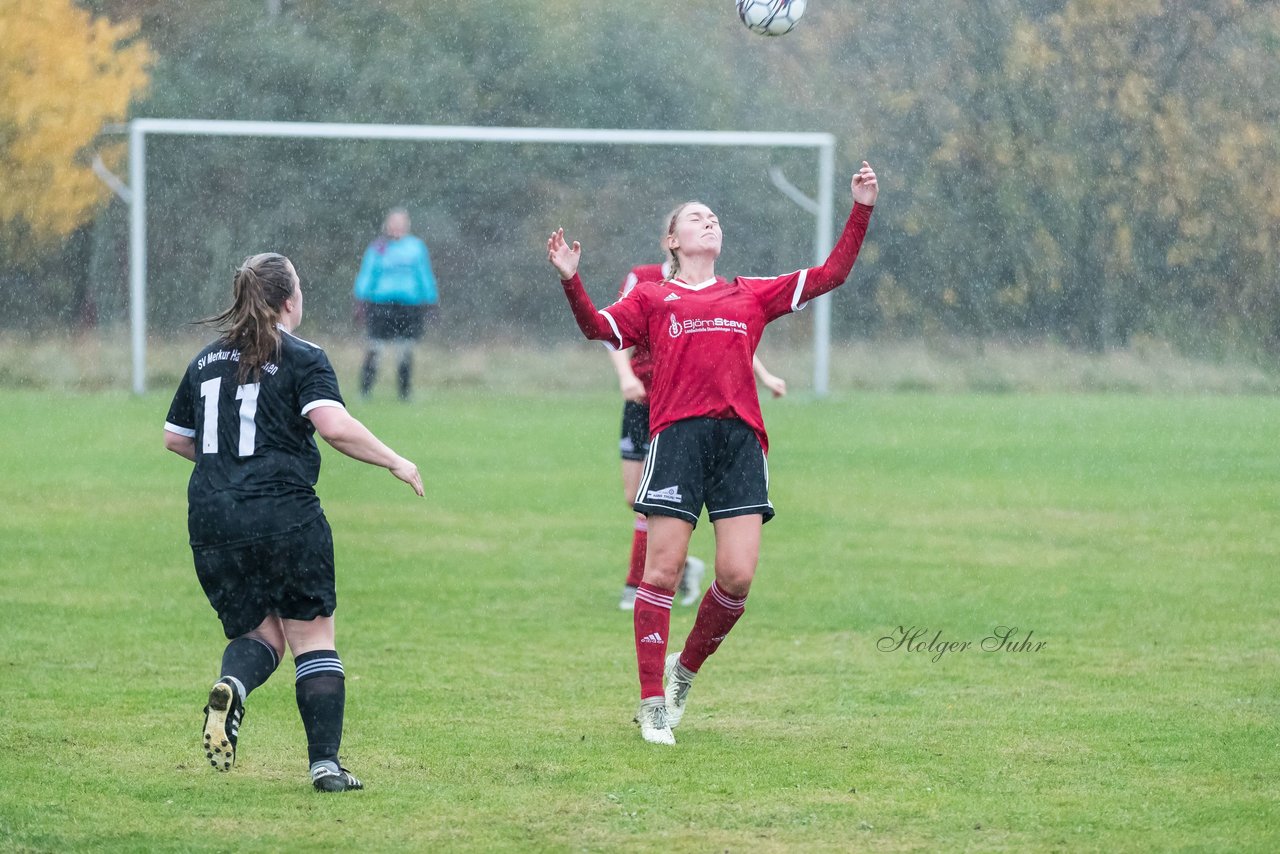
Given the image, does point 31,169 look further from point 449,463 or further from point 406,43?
point 449,463

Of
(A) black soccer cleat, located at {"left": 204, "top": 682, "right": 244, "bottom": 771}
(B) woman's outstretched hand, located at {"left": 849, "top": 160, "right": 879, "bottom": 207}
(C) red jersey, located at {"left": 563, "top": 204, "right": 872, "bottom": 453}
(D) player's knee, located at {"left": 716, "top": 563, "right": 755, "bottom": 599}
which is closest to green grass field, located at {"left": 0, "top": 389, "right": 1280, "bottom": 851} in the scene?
(A) black soccer cleat, located at {"left": 204, "top": 682, "right": 244, "bottom": 771}

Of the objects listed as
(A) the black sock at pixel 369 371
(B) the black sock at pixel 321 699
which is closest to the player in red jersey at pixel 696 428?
(B) the black sock at pixel 321 699

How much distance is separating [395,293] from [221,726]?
12710 mm

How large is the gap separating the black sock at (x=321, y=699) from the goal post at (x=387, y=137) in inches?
507

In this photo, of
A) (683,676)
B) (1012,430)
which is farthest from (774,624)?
(1012,430)

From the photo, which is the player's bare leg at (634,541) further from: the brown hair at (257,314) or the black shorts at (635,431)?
the brown hair at (257,314)

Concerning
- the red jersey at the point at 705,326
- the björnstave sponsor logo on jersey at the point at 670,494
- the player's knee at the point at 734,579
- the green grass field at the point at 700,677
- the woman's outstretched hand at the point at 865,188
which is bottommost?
the green grass field at the point at 700,677

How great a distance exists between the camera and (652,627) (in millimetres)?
5410

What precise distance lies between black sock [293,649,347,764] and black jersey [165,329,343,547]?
0.40 m

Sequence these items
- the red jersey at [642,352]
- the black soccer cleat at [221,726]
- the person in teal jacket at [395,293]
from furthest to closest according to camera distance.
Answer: the person in teal jacket at [395,293]
the red jersey at [642,352]
the black soccer cleat at [221,726]

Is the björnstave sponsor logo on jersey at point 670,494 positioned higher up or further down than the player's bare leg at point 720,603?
higher up

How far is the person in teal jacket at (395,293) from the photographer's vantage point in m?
16.7

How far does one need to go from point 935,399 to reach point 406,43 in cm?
773

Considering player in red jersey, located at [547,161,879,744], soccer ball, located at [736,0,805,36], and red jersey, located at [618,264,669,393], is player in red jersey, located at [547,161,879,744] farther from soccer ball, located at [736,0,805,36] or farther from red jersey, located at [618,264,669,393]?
soccer ball, located at [736,0,805,36]
